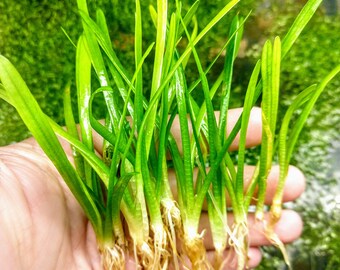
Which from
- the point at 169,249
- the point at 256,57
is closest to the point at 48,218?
the point at 169,249

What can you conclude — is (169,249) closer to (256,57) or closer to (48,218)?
(48,218)

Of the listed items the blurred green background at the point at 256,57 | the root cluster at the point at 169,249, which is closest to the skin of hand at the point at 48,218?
the root cluster at the point at 169,249

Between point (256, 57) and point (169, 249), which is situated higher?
point (256, 57)

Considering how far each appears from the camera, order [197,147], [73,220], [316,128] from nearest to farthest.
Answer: [197,147] < [73,220] < [316,128]

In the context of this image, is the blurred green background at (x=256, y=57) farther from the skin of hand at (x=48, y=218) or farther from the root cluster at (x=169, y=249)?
the root cluster at (x=169, y=249)

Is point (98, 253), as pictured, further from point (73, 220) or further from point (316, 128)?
point (316, 128)

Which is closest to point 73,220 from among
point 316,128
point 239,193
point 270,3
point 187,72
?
point 239,193
